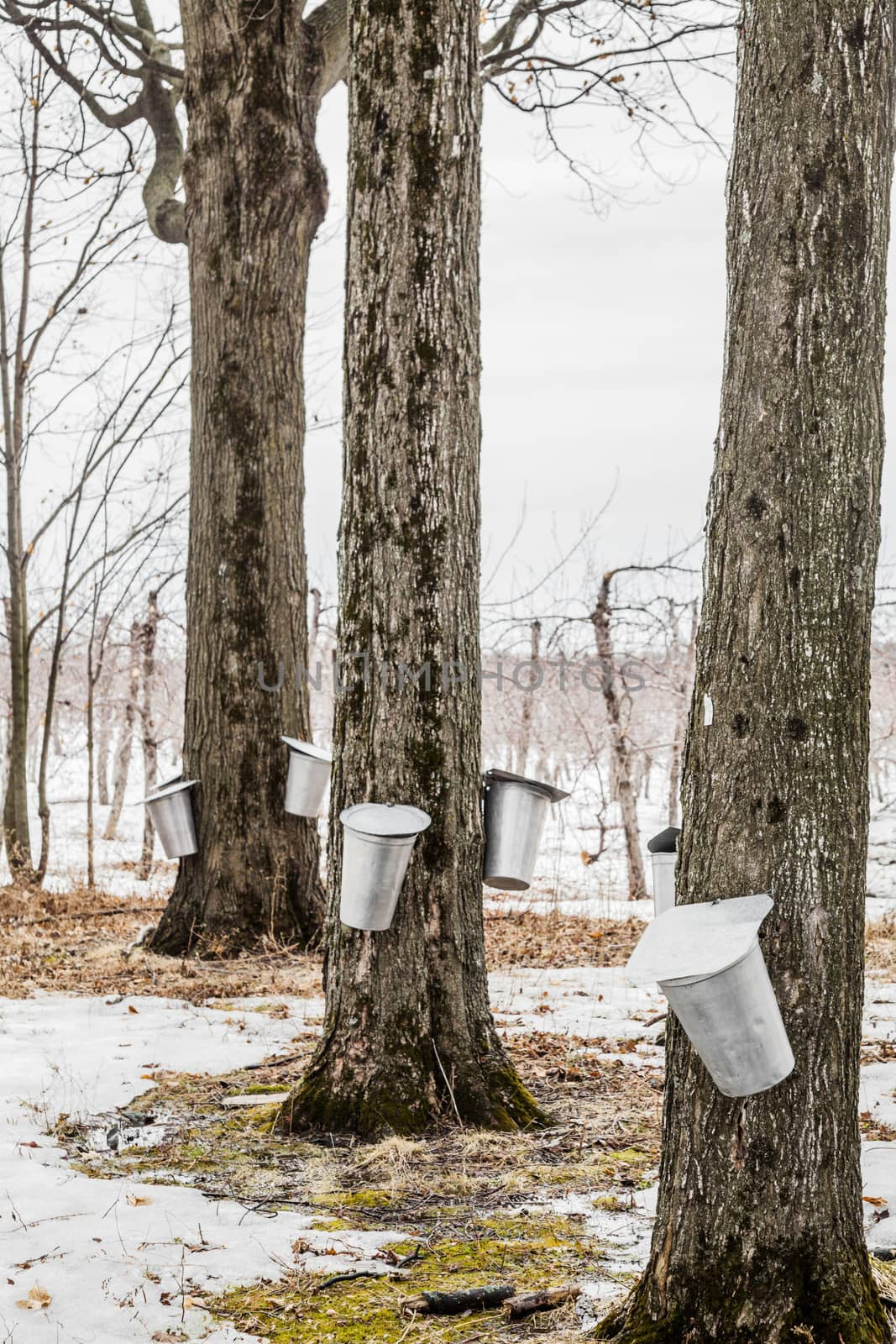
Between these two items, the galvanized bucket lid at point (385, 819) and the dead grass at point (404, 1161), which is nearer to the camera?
the dead grass at point (404, 1161)

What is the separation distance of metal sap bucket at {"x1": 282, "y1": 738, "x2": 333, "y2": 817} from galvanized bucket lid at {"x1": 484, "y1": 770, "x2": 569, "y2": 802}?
2.26 m

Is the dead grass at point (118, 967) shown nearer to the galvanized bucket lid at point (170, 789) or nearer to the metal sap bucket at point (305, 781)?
the metal sap bucket at point (305, 781)

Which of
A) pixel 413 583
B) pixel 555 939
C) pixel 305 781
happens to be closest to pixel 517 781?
pixel 413 583

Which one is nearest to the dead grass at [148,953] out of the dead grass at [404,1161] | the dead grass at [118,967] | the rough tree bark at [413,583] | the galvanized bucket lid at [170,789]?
the dead grass at [118,967]

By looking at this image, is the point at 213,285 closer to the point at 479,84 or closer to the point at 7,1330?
the point at 479,84

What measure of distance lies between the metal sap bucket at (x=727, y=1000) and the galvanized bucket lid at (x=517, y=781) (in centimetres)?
175

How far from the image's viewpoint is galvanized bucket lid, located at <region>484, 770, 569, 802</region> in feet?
12.7

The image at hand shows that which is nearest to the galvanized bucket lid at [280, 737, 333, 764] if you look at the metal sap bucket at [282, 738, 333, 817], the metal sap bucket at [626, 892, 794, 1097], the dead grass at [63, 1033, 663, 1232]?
the metal sap bucket at [282, 738, 333, 817]

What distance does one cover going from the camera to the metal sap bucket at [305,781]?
6.17 meters

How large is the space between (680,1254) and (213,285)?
6008 mm

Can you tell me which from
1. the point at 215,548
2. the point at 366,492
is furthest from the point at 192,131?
the point at 366,492

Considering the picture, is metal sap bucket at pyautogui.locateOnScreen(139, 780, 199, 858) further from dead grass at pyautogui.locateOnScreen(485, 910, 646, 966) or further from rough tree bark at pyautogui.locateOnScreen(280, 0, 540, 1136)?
rough tree bark at pyautogui.locateOnScreen(280, 0, 540, 1136)

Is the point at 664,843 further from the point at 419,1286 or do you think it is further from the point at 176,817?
the point at 176,817

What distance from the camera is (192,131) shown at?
6734 mm
